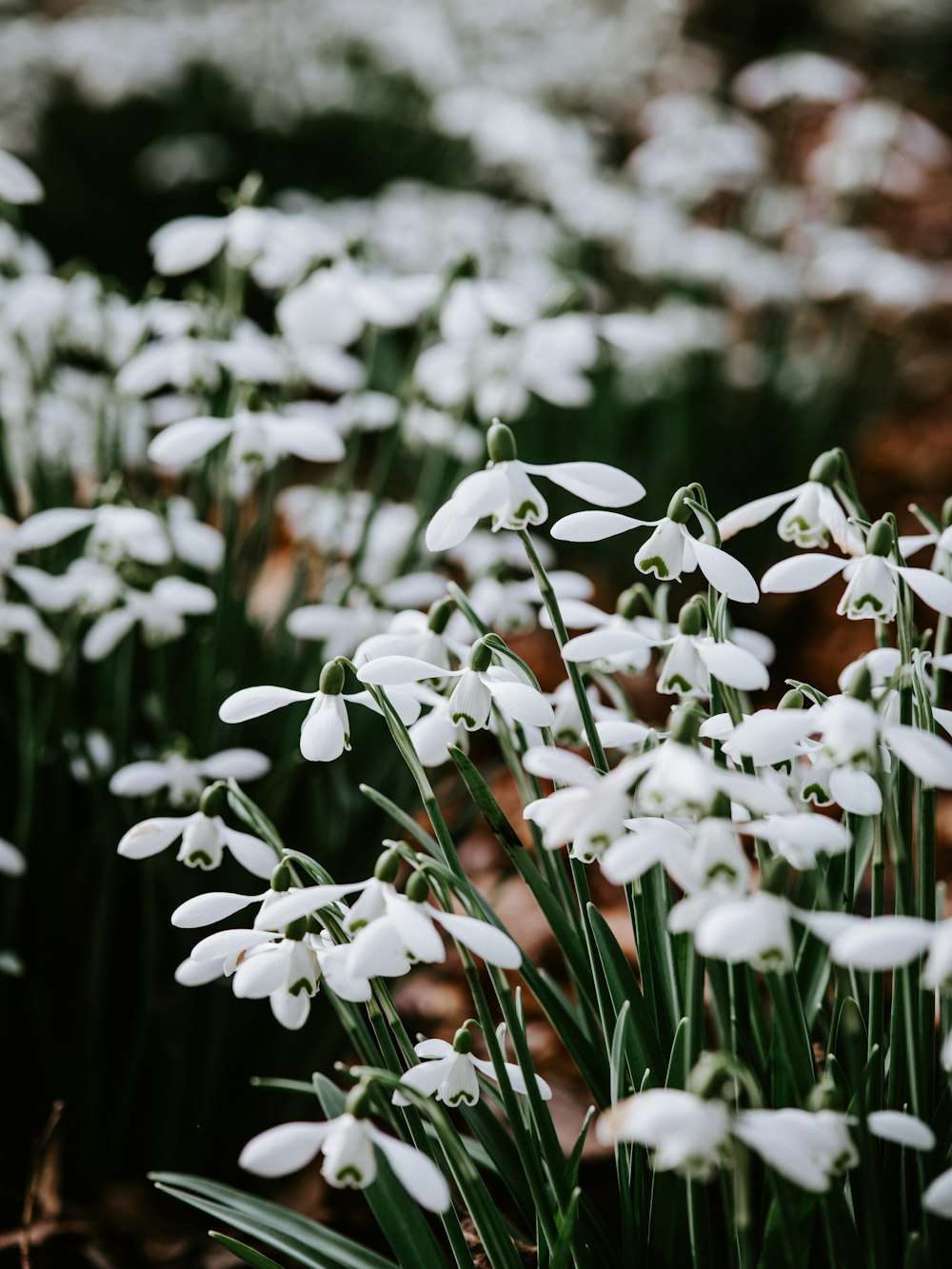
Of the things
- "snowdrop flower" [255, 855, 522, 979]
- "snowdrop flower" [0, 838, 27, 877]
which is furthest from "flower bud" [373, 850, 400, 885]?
"snowdrop flower" [0, 838, 27, 877]

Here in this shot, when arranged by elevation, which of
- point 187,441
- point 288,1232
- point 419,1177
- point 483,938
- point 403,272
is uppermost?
point 403,272

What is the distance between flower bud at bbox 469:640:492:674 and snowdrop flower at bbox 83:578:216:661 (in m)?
0.54

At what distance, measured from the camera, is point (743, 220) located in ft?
10.6

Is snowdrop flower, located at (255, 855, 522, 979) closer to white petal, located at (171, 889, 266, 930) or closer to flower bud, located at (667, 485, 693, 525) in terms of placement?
white petal, located at (171, 889, 266, 930)

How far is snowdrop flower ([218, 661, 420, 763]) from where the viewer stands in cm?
72

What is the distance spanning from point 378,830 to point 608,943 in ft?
2.13

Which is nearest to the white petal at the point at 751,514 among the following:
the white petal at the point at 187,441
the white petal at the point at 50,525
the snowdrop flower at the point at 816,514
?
the snowdrop flower at the point at 816,514

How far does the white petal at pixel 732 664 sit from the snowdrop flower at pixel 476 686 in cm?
12

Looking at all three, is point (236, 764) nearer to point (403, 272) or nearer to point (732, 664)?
point (732, 664)

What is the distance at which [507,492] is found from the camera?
750 mm

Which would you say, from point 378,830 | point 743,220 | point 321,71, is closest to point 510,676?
point 378,830

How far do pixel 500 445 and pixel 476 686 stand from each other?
16 centimetres

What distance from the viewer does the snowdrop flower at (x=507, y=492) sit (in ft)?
2.41

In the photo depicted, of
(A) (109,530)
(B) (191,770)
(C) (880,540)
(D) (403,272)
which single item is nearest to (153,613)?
(A) (109,530)
